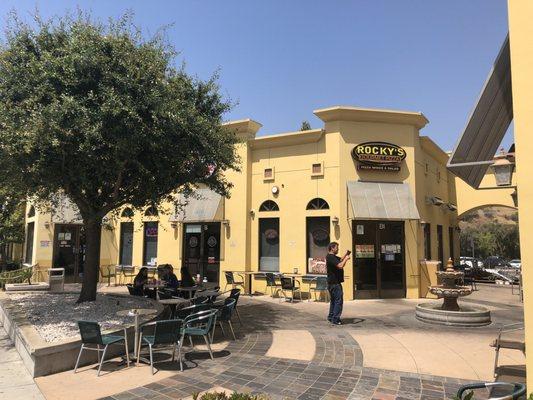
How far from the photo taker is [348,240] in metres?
13.6

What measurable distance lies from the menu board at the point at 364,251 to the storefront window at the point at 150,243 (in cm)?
880

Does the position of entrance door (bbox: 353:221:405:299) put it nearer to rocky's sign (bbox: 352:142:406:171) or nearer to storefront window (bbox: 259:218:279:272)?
rocky's sign (bbox: 352:142:406:171)

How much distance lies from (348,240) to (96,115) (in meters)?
9.05

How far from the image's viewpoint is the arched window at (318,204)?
14.0 metres

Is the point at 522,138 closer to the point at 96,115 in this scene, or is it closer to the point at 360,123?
the point at 96,115

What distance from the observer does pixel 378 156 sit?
1391 cm

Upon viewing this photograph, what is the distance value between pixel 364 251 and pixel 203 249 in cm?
624

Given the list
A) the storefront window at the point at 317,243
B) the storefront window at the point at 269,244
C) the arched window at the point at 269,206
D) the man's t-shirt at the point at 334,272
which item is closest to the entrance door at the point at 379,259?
the storefront window at the point at 317,243

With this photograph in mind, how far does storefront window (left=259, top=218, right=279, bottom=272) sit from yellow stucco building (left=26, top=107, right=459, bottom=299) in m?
0.04

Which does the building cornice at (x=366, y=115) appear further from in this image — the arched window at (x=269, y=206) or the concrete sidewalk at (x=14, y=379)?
the concrete sidewalk at (x=14, y=379)

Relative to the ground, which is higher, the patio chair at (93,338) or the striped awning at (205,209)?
the striped awning at (205,209)

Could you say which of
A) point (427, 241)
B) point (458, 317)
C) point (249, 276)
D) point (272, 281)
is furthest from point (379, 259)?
point (458, 317)

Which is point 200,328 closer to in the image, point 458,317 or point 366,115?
point 458,317

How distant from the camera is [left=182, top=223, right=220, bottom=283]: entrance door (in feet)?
52.0
